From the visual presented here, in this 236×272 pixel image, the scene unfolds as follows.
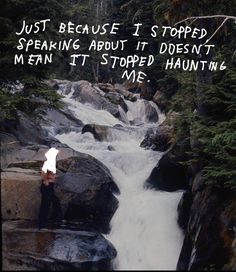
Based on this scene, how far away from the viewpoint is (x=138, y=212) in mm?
14484

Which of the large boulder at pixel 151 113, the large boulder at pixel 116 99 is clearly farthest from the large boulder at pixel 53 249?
the large boulder at pixel 116 99

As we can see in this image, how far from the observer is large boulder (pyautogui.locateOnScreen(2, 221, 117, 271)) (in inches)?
400

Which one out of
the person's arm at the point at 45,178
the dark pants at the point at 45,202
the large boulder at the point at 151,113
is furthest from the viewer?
the large boulder at the point at 151,113

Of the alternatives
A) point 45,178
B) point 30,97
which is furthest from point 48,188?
point 30,97

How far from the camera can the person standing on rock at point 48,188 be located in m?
10.8

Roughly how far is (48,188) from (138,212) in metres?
4.08

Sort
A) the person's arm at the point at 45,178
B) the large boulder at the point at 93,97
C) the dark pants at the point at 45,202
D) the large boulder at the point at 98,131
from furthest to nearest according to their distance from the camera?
1. the large boulder at the point at 93,97
2. the large boulder at the point at 98,131
3. the dark pants at the point at 45,202
4. the person's arm at the point at 45,178

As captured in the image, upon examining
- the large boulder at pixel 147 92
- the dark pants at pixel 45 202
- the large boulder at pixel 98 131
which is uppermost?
the large boulder at pixel 147 92

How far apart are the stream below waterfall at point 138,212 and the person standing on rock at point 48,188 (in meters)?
2.10

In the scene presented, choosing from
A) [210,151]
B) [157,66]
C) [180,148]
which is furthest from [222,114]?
[157,66]

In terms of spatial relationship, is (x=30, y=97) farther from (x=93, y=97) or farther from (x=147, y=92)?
(x=147, y=92)

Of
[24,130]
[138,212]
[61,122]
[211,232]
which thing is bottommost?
[211,232]

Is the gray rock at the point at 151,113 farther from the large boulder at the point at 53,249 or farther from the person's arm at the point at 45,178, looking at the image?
the person's arm at the point at 45,178

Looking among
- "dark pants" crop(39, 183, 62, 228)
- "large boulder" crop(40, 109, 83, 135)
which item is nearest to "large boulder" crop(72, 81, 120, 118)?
"large boulder" crop(40, 109, 83, 135)
